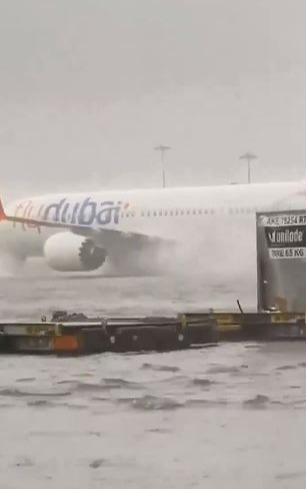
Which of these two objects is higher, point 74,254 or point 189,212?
point 189,212

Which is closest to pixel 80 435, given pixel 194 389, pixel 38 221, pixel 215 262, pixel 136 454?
pixel 136 454

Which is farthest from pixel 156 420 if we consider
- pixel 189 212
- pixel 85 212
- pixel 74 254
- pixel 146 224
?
pixel 85 212

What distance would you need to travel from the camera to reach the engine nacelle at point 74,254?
44.6 meters

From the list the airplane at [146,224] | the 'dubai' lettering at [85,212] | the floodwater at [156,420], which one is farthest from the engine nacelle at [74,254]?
the floodwater at [156,420]

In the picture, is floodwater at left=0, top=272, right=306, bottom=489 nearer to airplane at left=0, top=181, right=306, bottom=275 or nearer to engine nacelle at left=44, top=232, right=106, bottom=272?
airplane at left=0, top=181, right=306, bottom=275

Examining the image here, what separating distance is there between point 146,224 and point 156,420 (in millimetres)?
37466

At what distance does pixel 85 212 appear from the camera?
4616 centimetres

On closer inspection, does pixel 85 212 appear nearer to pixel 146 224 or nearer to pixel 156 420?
pixel 146 224

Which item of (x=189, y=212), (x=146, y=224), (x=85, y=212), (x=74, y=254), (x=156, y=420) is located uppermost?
(x=85, y=212)

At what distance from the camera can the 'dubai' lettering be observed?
45.7 metres

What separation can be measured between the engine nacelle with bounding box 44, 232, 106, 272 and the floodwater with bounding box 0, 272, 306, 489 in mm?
32311

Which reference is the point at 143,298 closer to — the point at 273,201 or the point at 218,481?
the point at 273,201

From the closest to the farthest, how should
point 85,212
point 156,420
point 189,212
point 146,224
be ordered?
1. point 156,420
2. point 189,212
3. point 146,224
4. point 85,212

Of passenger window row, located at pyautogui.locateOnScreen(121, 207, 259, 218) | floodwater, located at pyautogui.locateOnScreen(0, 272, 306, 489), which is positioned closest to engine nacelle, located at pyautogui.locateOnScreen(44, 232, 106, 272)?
passenger window row, located at pyautogui.locateOnScreen(121, 207, 259, 218)
